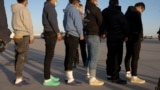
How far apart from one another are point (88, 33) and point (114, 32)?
0.73 meters

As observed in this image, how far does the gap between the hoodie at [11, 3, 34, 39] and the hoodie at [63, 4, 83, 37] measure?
0.82m

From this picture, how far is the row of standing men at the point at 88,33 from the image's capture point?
7.23m

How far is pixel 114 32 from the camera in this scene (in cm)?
807

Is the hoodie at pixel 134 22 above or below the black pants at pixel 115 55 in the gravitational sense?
above

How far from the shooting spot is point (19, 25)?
7184mm

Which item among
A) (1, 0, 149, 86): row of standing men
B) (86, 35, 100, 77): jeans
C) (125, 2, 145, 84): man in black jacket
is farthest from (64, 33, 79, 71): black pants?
(125, 2, 145, 84): man in black jacket

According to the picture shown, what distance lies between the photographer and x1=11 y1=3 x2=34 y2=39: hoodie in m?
7.14

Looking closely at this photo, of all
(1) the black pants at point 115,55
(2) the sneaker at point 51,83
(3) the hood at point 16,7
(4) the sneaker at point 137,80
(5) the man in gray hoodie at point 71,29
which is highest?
(3) the hood at point 16,7

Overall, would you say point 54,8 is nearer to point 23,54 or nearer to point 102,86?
point 23,54

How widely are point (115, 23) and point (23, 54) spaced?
231cm

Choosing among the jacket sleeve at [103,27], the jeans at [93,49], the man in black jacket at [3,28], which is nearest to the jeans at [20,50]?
the jeans at [93,49]

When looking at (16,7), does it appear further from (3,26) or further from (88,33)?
(3,26)

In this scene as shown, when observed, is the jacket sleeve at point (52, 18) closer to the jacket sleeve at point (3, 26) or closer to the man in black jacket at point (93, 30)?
the man in black jacket at point (93, 30)

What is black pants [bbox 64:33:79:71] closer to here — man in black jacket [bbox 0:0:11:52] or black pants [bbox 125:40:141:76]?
black pants [bbox 125:40:141:76]
